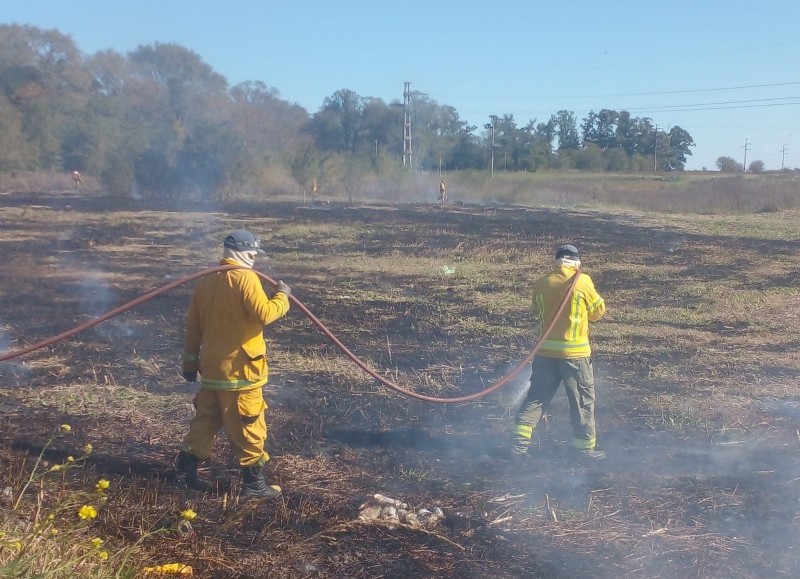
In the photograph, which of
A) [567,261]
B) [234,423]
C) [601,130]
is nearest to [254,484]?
[234,423]

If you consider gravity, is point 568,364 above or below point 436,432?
above

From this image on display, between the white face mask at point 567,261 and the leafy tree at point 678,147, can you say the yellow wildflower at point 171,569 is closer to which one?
the white face mask at point 567,261

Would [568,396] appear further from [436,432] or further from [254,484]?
[254,484]

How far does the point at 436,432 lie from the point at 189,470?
2.00 m

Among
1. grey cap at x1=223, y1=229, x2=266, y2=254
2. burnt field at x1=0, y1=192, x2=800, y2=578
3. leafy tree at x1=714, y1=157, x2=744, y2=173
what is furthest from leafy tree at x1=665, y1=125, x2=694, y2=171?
grey cap at x1=223, y1=229, x2=266, y2=254

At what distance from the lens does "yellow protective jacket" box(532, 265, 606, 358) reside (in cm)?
568

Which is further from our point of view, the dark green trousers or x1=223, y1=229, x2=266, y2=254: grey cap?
the dark green trousers

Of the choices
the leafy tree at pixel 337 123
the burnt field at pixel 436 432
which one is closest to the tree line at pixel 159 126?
the leafy tree at pixel 337 123

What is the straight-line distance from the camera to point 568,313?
224 inches

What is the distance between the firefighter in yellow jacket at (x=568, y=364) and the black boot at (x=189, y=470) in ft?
7.06

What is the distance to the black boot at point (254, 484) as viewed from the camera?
15.6ft

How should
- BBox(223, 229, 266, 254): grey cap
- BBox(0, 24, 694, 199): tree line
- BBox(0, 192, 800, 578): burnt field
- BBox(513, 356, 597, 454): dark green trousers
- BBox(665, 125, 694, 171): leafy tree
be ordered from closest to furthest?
BBox(0, 192, 800, 578): burnt field, BBox(223, 229, 266, 254): grey cap, BBox(513, 356, 597, 454): dark green trousers, BBox(0, 24, 694, 199): tree line, BBox(665, 125, 694, 171): leafy tree

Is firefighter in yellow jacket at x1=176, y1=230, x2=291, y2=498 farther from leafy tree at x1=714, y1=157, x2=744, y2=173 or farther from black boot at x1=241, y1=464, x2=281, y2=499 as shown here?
leafy tree at x1=714, y1=157, x2=744, y2=173

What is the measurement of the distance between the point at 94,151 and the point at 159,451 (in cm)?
3336
